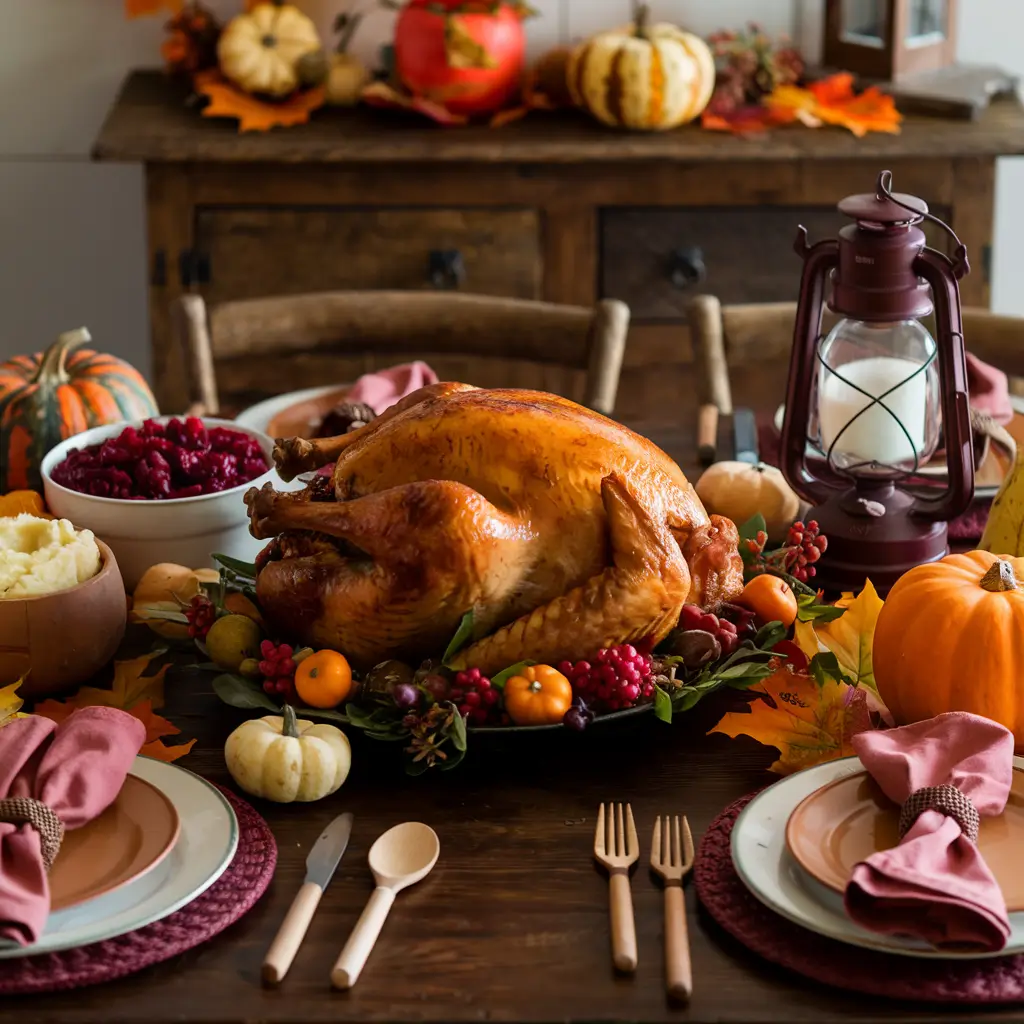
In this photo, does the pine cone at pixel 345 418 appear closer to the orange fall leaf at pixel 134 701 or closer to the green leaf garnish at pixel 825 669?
the orange fall leaf at pixel 134 701

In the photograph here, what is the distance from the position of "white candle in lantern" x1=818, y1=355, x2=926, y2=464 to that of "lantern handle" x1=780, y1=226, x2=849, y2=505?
0.03m

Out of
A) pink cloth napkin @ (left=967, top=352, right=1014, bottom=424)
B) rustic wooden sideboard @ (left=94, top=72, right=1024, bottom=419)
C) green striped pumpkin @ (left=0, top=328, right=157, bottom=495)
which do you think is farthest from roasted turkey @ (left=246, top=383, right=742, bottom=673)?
rustic wooden sideboard @ (left=94, top=72, right=1024, bottom=419)

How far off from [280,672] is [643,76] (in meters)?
1.99

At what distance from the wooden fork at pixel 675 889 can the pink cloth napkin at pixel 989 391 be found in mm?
910

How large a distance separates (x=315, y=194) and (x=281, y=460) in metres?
1.75

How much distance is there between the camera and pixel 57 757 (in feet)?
3.29

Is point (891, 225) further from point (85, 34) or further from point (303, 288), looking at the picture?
point (85, 34)

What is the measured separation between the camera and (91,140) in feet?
11.1

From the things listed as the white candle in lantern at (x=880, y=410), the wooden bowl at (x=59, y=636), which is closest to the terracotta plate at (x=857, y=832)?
the white candle in lantern at (x=880, y=410)

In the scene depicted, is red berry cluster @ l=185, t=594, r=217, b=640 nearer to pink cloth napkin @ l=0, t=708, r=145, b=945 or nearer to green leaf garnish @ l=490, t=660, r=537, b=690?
pink cloth napkin @ l=0, t=708, r=145, b=945

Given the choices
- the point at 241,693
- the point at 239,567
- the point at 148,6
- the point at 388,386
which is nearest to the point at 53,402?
the point at 388,386

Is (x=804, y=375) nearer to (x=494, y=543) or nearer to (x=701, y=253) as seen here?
(x=494, y=543)

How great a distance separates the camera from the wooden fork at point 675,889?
2.79 ft

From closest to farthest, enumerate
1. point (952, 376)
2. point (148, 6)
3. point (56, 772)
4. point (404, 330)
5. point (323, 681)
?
1. point (56, 772)
2. point (323, 681)
3. point (952, 376)
4. point (404, 330)
5. point (148, 6)
